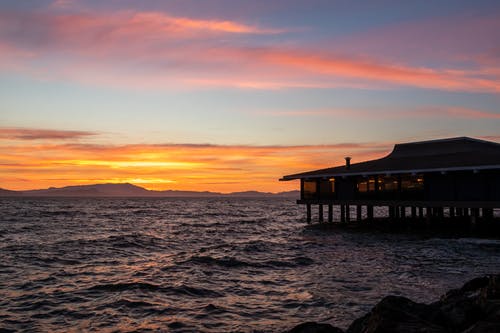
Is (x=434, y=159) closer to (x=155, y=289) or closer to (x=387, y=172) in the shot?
(x=387, y=172)

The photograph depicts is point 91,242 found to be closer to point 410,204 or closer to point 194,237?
point 194,237

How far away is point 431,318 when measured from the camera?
9.87 m

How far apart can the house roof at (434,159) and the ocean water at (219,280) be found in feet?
18.3

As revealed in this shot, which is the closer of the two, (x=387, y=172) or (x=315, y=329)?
(x=315, y=329)

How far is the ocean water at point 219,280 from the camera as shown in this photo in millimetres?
13148

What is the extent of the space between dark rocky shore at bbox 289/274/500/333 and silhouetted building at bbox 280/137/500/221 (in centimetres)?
2294

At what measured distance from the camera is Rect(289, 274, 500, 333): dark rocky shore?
7.91m

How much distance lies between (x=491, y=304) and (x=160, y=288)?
11.7 m

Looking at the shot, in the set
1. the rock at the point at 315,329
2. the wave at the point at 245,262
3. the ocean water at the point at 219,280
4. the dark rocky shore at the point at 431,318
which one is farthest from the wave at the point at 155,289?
the dark rocky shore at the point at 431,318

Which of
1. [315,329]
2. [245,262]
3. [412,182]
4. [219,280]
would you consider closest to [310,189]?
[412,182]

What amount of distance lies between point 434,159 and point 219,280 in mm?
27076

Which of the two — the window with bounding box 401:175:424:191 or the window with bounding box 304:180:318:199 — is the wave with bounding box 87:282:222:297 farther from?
the window with bounding box 304:180:318:199

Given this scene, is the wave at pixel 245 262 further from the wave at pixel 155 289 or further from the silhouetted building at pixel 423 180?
the silhouetted building at pixel 423 180

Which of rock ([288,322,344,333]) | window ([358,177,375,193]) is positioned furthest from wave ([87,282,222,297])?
window ([358,177,375,193])
